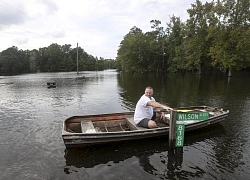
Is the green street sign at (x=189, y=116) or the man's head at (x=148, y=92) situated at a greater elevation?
the man's head at (x=148, y=92)

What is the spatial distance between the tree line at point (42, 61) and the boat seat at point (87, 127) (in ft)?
353

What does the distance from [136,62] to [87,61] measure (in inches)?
2723

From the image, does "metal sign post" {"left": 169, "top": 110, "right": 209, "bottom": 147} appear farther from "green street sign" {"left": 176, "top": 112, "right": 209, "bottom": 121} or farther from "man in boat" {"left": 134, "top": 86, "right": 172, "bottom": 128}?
"man in boat" {"left": 134, "top": 86, "right": 172, "bottom": 128}

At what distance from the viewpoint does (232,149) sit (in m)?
7.58

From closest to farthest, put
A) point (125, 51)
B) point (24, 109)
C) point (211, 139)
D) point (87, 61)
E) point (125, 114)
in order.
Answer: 1. point (211, 139)
2. point (125, 114)
3. point (24, 109)
4. point (125, 51)
5. point (87, 61)

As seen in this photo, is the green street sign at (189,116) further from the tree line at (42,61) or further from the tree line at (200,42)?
the tree line at (42,61)

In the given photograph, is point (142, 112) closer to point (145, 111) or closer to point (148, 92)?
point (145, 111)

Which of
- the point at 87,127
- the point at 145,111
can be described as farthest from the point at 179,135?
the point at 87,127

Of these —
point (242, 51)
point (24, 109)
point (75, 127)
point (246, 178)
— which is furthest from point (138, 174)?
point (242, 51)

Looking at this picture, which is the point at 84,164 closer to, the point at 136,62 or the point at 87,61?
the point at 136,62

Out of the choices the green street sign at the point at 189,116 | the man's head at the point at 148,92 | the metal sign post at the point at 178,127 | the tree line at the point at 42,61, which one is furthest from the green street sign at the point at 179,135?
the tree line at the point at 42,61

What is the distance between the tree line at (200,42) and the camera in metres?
42.3

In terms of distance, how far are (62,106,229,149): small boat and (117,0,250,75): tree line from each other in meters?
39.3

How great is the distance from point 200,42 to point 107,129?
169 feet
